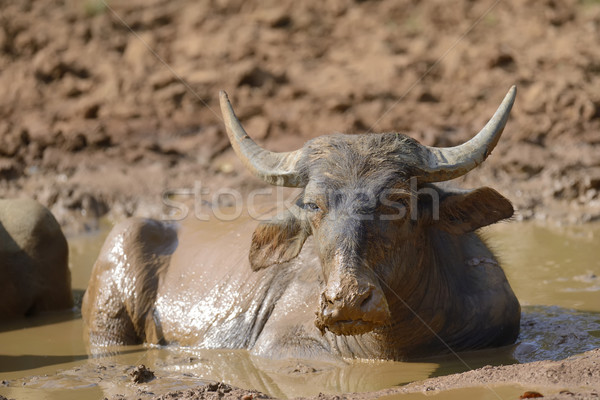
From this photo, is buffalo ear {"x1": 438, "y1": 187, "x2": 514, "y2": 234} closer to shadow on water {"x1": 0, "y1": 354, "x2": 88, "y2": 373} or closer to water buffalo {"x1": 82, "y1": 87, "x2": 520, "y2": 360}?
water buffalo {"x1": 82, "y1": 87, "x2": 520, "y2": 360}

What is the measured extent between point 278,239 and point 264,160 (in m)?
0.57

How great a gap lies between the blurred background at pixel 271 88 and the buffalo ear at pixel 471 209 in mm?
4738

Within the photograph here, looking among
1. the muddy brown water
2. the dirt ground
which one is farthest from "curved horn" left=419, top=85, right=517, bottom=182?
the dirt ground

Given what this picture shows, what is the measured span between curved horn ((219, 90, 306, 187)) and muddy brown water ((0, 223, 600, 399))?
1291 mm

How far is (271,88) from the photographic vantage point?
45.1 feet

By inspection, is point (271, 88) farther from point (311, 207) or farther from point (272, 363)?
point (311, 207)

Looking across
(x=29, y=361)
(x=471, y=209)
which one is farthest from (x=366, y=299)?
(x=29, y=361)

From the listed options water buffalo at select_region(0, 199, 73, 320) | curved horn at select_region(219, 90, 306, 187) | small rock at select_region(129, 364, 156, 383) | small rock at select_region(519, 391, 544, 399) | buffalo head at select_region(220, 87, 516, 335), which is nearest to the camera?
small rock at select_region(519, 391, 544, 399)

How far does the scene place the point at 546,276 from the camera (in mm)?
8188

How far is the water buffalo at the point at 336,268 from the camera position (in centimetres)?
531

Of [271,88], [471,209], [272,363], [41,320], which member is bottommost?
[272,363]

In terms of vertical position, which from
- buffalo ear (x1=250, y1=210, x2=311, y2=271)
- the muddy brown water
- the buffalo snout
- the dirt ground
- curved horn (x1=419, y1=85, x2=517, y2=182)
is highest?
the dirt ground

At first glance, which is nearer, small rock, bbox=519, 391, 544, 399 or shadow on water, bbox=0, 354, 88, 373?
small rock, bbox=519, 391, 544, 399

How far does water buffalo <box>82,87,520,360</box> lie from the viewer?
209 inches
